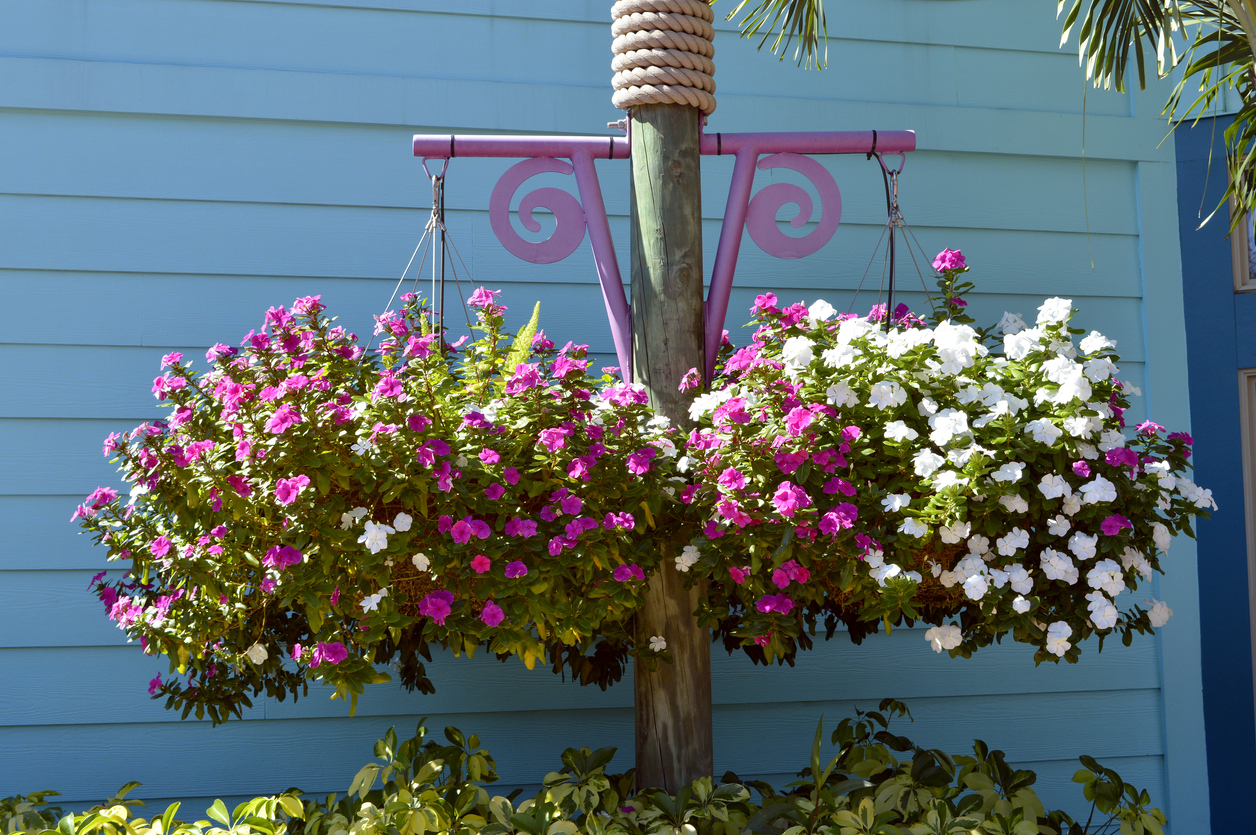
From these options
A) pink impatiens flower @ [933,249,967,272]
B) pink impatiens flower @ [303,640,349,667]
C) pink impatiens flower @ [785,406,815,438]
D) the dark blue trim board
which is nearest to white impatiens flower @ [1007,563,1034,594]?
pink impatiens flower @ [785,406,815,438]

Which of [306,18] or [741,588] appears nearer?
[741,588]

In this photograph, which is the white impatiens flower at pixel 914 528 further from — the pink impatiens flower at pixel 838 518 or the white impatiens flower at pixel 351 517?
the white impatiens flower at pixel 351 517

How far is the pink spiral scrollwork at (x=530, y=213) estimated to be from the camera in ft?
6.38

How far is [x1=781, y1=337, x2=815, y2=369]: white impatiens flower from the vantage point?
170 centimetres

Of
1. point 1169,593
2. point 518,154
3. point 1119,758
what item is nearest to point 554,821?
point 518,154

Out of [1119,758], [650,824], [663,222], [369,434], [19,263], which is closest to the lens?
[369,434]

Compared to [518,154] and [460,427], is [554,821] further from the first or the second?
[518,154]

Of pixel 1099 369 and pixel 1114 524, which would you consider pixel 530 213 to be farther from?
pixel 1114 524

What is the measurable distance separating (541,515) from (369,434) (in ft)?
1.13

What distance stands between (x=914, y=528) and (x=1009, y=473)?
0.19 metres

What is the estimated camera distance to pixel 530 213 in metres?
1.96

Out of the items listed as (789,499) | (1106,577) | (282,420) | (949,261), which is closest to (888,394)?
(789,499)

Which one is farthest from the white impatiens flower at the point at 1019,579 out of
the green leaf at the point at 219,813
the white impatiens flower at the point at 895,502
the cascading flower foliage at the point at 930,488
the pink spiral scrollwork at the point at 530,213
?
the green leaf at the point at 219,813

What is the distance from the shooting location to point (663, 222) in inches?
76.2
